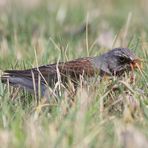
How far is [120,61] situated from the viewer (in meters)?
6.82

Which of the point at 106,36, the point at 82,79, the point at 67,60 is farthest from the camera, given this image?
the point at 106,36

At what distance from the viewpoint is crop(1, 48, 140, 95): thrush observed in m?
6.58

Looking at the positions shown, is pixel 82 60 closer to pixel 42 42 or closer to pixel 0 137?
pixel 42 42

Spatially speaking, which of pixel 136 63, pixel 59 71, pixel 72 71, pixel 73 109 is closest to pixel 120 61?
pixel 136 63

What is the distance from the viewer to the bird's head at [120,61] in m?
6.63

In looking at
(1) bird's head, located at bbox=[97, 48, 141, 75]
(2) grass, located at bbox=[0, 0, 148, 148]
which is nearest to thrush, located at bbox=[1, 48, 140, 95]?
(1) bird's head, located at bbox=[97, 48, 141, 75]

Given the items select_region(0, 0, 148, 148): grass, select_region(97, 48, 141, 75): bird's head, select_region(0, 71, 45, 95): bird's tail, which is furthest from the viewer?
select_region(97, 48, 141, 75): bird's head

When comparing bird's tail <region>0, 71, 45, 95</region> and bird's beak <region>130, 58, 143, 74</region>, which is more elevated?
bird's beak <region>130, 58, 143, 74</region>

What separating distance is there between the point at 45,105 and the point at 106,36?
4130 mm

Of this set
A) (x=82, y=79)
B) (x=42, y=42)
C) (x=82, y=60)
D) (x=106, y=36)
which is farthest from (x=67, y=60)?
(x=106, y=36)

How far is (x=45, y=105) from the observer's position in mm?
5535

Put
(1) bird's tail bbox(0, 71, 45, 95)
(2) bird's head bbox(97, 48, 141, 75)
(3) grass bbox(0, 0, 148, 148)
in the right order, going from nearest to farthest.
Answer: (3) grass bbox(0, 0, 148, 148), (1) bird's tail bbox(0, 71, 45, 95), (2) bird's head bbox(97, 48, 141, 75)

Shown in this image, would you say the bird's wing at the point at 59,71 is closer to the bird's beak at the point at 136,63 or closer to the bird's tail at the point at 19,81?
the bird's tail at the point at 19,81

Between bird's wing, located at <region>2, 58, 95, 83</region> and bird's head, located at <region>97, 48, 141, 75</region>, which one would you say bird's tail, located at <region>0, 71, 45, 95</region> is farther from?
bird's head, located at <region>97, 48, 141, 75</region>
